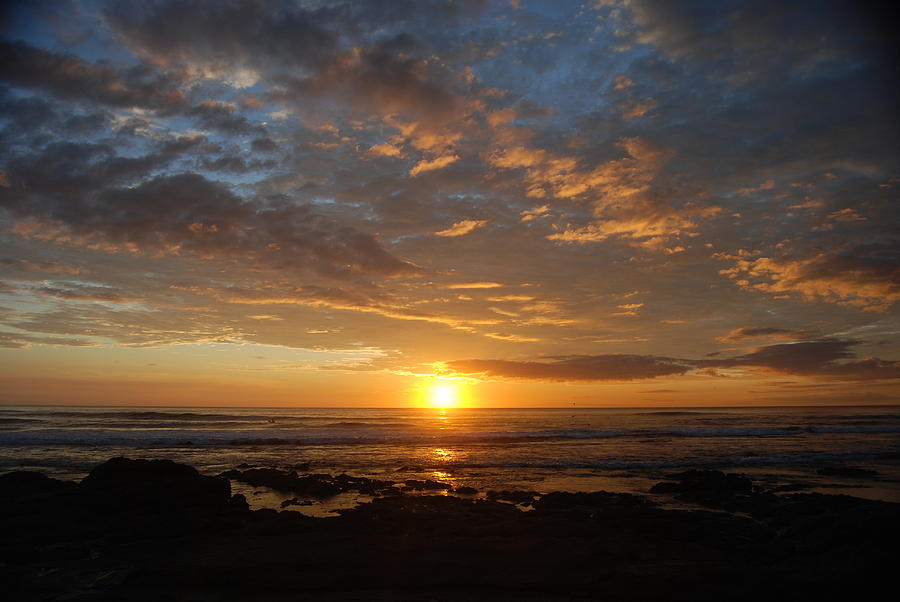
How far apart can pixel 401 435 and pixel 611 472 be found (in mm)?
27842

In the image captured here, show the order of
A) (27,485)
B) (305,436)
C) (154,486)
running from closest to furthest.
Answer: (154,486)
(27,485)
(305,436)

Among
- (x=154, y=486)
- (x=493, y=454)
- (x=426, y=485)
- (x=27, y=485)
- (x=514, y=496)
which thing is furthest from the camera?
(x=493, y=454)

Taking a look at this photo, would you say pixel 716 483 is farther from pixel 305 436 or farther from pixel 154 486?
pixel 305 436

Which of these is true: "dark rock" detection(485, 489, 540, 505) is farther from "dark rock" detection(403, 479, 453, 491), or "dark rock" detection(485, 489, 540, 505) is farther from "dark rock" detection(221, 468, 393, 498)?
"dark rock" detection(221, 468, 393, 498)

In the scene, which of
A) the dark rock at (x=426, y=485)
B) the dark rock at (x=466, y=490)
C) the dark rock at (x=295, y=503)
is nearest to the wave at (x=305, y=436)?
the dark rock at (x=426, y=485)

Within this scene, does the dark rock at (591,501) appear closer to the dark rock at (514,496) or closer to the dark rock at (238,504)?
the dark rock at (514,496)

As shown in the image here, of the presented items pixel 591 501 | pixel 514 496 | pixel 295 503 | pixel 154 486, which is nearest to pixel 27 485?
pixel 154 486

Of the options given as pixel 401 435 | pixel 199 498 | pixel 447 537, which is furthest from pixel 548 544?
pixel 401 435

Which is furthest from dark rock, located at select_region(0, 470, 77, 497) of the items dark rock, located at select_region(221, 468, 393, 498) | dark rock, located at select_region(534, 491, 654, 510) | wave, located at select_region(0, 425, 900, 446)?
wave, located at select_region(0, 425, 900, 446)

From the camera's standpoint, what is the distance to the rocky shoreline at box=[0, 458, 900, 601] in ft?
29.3

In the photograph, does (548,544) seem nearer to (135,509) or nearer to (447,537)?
(447,537)

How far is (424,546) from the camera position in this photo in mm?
11320

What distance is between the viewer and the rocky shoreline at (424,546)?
352 inches

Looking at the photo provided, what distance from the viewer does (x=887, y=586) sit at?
825 cm
